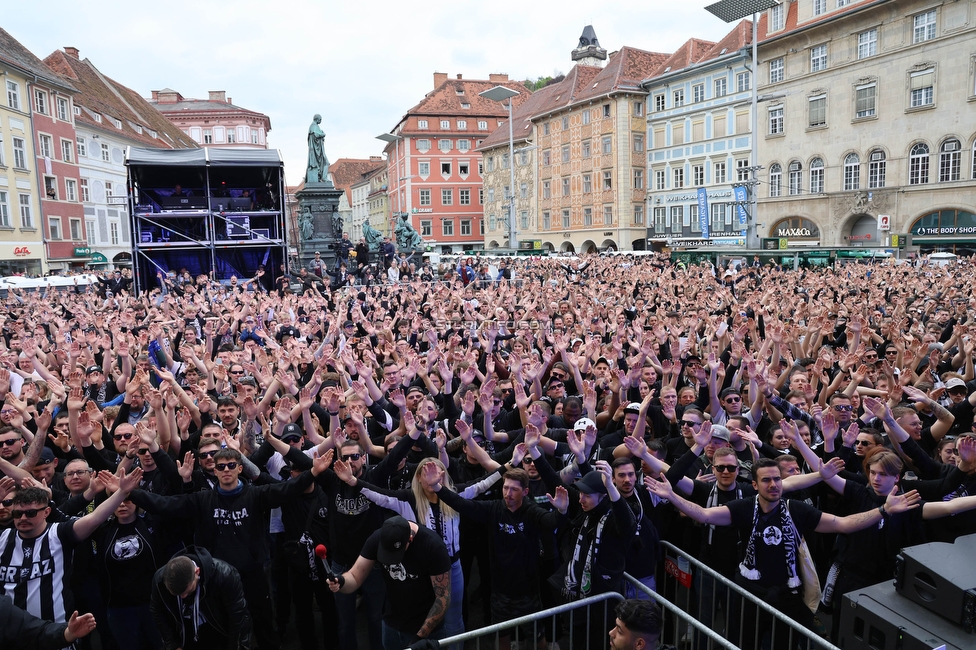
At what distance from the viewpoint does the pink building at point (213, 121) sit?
258 feet

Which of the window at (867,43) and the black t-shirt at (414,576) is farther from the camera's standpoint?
the window at (867,43)

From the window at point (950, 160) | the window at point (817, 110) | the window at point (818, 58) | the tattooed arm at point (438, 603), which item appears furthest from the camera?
the window at point (817, 110)

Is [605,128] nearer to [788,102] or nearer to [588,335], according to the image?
[788,102]

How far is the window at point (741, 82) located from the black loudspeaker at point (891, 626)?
4447 cm

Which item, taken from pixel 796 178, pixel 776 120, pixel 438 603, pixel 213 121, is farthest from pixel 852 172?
pixel 213 121

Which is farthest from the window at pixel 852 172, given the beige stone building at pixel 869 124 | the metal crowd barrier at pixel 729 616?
the metal crowd barrier at pixel 729 616

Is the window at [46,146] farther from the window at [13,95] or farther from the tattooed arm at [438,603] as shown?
the tattooed arm at [438,603]

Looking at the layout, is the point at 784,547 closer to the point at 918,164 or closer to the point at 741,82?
the point at 918,164

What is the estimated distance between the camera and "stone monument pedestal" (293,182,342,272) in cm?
2775

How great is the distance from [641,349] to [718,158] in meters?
41.1

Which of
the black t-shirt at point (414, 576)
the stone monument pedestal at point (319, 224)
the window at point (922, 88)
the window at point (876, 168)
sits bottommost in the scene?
the black t-shirt at point (414, 576)

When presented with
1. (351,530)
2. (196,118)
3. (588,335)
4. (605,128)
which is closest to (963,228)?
(605,128)

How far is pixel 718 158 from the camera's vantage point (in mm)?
44938

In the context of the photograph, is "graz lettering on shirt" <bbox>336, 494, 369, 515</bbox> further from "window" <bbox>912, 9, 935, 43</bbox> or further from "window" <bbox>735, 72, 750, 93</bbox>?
"window" <bbox>735, 72, 750, 93</bbox>
